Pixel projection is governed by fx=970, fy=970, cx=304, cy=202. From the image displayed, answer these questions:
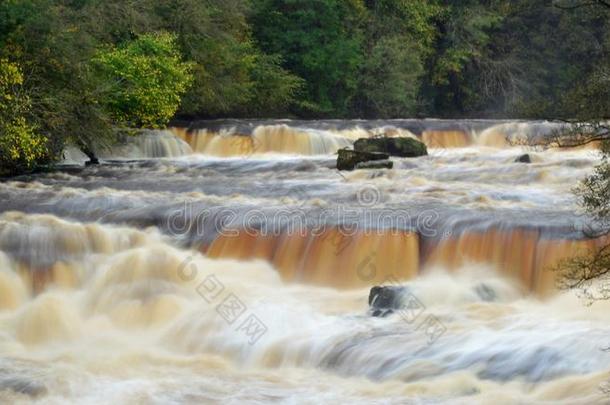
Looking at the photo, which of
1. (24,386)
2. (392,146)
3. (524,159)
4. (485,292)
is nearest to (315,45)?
(392,146)

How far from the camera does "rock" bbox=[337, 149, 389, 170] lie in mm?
20859

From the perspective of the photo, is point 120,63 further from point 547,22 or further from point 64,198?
point 547,22

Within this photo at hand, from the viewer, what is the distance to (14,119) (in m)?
17.5

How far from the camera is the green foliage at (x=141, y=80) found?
74.7 ft

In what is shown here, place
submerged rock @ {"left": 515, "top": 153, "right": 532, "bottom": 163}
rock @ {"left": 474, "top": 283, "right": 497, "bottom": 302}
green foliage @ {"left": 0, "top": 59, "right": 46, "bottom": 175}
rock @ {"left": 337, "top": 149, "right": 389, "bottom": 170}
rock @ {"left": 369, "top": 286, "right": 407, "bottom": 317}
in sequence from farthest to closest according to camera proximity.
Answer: submerged rock @ {"left": 515, "top": 153, "right": 532, "bottom": 163}, rock @ {"left": 337, "top": 149, "right": 389, "bottom": 170}, green foliage @ {"left": 0, "top": 59, "right": 46, "bottom": 175}, rock @ {"left": 474, "top": 283, "right": 497, "bottom": 302}, rock @ {"left": 369, "top": 286, "right": 407, "bottom": 317}

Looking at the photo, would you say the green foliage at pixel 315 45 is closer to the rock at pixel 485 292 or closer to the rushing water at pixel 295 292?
the rushing water at pixel 295 292

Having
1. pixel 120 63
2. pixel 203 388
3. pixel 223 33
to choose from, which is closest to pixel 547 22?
pixel 223 33

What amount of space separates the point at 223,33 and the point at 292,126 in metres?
4.66

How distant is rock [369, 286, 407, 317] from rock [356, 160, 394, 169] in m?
9.58

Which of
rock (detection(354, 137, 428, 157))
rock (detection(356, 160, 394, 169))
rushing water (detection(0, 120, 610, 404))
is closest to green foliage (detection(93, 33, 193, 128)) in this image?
rushing water (detection(0, 120, 610, 404))

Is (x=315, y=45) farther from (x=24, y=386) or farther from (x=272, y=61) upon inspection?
(x=24, y=386)

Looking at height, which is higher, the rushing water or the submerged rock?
the submerged rock

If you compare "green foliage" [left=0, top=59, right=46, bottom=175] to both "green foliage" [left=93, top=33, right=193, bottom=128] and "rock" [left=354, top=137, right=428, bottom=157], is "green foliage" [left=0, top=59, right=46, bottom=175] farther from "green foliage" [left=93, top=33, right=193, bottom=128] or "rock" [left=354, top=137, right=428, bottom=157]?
"rock" [left=354, top=137, right=428, bottom=157]

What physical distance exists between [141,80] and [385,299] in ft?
45.5
